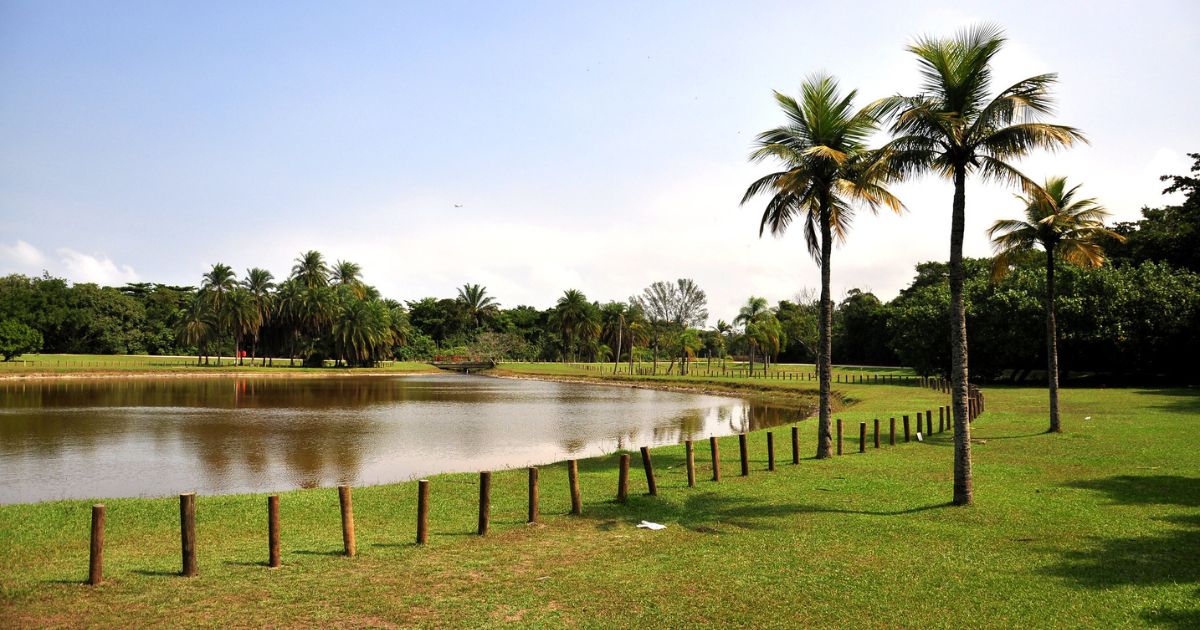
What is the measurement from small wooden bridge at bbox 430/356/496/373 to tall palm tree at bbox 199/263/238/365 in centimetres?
3171

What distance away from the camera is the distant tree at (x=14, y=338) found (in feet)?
257

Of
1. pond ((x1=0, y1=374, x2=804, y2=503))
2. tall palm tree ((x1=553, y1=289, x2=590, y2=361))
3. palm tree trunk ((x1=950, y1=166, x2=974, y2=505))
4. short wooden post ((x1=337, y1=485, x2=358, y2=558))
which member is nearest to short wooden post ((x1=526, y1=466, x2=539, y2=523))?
short wooden post ((x1=337, y1=485, x2=358, y2=558))

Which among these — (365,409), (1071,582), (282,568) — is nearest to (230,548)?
(282,568)

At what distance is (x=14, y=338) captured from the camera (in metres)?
78.8

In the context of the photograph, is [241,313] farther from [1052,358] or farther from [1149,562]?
[1149,562]

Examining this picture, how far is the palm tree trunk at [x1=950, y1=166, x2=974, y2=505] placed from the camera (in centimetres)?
1410

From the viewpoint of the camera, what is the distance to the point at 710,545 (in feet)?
37.4

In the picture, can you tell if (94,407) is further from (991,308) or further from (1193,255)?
(1193,255)

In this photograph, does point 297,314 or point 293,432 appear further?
point 297,314

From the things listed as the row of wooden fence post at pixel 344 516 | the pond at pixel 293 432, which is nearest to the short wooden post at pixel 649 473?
the row of wooden fence post at pixel 344 516

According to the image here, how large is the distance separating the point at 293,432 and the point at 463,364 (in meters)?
82.9

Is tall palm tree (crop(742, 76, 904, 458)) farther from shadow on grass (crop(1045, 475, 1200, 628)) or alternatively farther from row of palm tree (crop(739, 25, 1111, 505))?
shadow on grass (crop(1045, 475, 1200, 628))

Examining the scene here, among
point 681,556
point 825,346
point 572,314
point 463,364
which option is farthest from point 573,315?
point 681,556

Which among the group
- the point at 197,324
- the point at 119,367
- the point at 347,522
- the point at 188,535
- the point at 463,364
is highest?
the point at 197,324
